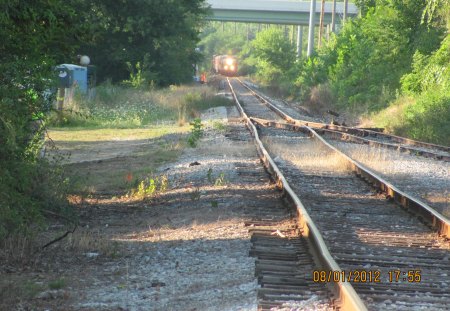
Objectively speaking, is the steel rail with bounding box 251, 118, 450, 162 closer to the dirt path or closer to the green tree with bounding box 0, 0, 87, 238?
the dirt path

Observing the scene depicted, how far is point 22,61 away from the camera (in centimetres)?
883

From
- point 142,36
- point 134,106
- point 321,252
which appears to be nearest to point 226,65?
point 142,36

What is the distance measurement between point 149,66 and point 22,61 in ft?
137

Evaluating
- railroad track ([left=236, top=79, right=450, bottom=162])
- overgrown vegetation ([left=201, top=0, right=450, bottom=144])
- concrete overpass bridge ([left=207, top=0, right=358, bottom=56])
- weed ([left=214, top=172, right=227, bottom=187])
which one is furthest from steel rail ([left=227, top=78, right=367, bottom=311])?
concrete overpass bridge ([left=207, top=0, right=358, bottom=56])

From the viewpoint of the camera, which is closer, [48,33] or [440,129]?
[48,33]

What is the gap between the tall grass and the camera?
31.3m

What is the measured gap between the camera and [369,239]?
31.2ft

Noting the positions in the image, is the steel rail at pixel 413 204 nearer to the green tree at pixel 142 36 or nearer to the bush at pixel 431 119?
the bush at pixel 431 119

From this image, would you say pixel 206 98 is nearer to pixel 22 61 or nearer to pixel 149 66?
pixel 149 66

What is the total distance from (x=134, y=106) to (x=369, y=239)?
93.8 ft

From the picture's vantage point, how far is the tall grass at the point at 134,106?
31328mm

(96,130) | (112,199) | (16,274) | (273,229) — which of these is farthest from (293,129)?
(16,274)

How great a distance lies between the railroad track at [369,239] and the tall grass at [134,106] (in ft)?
49.8
